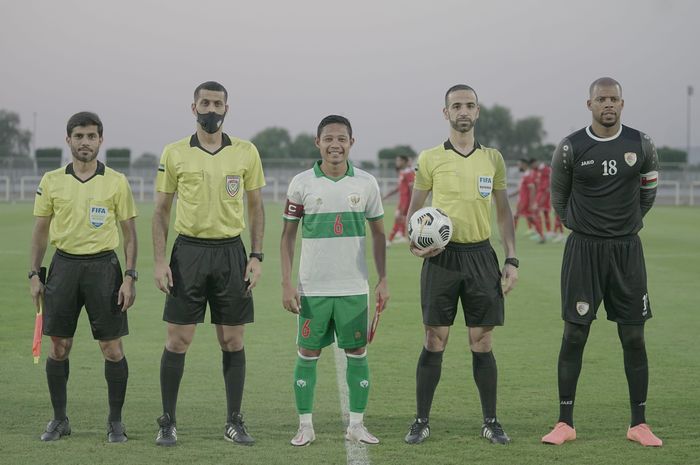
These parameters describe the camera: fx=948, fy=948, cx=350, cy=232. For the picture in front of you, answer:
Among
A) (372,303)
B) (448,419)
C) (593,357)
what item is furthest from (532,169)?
(448,419)

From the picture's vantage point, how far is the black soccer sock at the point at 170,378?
625 cm

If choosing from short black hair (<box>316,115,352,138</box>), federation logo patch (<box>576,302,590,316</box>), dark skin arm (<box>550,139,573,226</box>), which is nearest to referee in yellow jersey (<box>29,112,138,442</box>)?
short black hair (<box>316,115,352,138</box>)

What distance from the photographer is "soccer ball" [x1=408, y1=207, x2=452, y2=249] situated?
20.2ft

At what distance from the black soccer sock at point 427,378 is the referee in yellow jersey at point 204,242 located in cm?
116

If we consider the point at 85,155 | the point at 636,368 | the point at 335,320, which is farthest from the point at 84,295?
the point at 636,368

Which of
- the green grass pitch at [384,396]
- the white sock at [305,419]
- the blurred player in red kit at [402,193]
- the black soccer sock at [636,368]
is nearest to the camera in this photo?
the green grass pitch at [384,396]

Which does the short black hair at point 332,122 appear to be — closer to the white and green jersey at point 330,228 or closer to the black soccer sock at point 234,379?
the white and green jersey at point 330,228

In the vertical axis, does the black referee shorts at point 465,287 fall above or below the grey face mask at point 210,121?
below

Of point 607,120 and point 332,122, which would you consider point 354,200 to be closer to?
point 332,122

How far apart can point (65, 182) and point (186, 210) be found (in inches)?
33.2

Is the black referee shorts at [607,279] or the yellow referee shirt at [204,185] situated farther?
the black referee shorts at [607,279]

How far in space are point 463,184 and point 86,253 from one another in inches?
99.7

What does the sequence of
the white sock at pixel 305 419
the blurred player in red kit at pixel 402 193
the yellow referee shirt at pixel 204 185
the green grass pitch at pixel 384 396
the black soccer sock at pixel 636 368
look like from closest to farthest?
the green grass pitch at pixel 384 396 → the yellow referee shirt at pixel 204 185 → the white sock at pixel 305 419 → the black soccer sock at pixel 636 368 → the blurred player in red kit at pixel 402 193

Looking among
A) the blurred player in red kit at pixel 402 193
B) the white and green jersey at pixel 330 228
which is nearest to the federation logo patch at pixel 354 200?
the white and green jersey at pixel 330 228
